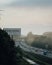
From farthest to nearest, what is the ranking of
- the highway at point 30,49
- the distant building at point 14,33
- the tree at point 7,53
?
1. the distant building at point 14,33
2. the highway at point 30,49
3. the tree at point 7,53

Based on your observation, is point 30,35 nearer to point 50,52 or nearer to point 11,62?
point 50,52

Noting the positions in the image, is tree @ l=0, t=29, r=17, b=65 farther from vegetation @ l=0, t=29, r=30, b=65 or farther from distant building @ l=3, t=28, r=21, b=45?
distant building @ l=3, t=28, r=21, b=45

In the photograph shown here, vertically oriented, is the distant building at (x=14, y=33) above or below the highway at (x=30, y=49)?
above

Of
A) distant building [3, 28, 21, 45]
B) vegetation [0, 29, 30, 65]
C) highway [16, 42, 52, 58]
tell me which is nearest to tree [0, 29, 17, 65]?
vegetation [0, 29, 30, 65]

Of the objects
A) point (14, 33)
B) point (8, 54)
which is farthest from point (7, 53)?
point (14, 33)

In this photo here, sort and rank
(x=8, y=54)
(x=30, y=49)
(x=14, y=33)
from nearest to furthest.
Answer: (x=8, y=54) < (x=30, y=49) < (x=14, y=33)

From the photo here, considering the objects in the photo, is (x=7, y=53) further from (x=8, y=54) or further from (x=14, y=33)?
(x=14, y=33)

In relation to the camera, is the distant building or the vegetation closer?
the vegetation

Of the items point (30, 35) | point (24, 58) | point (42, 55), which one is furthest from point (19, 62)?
point (30, 35)

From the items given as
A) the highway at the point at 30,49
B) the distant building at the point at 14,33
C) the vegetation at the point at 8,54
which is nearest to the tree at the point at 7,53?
the vegetation at the point at 8,54

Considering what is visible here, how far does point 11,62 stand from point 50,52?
2.99 meters

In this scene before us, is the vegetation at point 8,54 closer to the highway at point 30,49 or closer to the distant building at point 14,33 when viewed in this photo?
the highway at point 30,49

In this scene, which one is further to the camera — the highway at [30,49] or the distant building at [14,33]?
the distant building at [14,33]

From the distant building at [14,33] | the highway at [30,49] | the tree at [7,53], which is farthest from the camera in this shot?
the distant building at [14,33]
